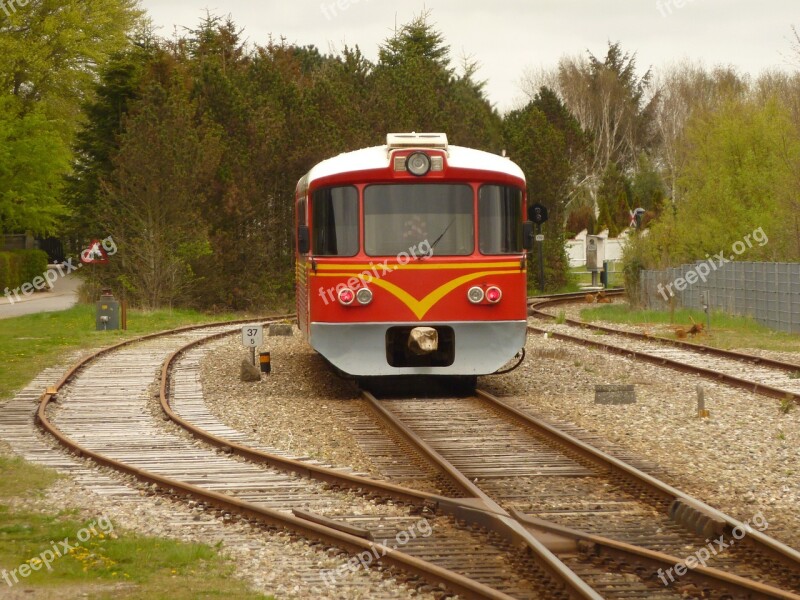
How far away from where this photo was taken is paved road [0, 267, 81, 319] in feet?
118

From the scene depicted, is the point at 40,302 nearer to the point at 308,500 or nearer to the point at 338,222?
the point at 338,222

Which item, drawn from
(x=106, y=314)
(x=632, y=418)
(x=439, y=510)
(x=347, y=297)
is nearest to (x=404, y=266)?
(x=347, y=297)

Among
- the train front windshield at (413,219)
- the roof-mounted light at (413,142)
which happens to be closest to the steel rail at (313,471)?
the train front windshield at (413,219)

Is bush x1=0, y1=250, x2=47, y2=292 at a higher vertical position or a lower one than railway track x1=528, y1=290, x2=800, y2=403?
higher

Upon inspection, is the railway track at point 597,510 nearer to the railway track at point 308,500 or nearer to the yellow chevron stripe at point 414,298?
the railway track at point 308,500

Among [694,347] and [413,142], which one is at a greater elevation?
[413,142]

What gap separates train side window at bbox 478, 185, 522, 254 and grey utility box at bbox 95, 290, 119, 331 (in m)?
14.6

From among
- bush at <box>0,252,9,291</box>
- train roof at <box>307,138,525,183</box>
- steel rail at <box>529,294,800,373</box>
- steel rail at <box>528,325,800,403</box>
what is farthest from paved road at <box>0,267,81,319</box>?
train roof at <box>307,138,525,183</box>

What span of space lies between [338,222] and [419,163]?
1190mm

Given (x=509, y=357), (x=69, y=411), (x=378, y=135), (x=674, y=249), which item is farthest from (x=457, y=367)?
(x=378, y=135)

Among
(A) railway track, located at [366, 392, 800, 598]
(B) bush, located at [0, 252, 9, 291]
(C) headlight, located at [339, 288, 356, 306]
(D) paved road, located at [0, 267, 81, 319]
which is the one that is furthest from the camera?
(B) bush, located at [0, 252, 9, 291]

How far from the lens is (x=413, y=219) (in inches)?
583

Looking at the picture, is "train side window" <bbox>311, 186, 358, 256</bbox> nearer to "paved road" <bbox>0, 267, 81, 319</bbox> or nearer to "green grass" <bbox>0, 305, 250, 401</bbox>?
"green grass" <bbox>0, 305, 250, 401</bbox>

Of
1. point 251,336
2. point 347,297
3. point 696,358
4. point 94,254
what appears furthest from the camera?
point 94,254
